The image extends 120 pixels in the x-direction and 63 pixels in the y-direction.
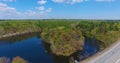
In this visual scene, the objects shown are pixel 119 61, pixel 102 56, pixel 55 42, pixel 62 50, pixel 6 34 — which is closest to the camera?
pixel 119 61

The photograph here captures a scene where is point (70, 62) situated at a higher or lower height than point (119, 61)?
lower

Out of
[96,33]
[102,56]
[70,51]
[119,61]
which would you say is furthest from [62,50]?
[96,33]

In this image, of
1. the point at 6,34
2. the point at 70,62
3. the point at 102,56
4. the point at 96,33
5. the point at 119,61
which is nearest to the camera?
the point at 119,61

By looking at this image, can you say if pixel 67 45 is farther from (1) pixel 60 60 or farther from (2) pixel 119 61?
(2) pixel 119 61

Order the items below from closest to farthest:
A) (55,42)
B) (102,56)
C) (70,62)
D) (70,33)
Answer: (102,56) < (70,62) < (55,42) < (70,33)

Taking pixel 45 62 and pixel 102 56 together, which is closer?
pixel 102 56

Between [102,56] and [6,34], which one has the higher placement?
[102,56]

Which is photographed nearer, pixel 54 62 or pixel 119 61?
pixel 119 61

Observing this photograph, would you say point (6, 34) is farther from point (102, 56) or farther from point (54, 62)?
point (102, 56)

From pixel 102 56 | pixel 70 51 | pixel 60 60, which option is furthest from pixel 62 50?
pixel 102 56
